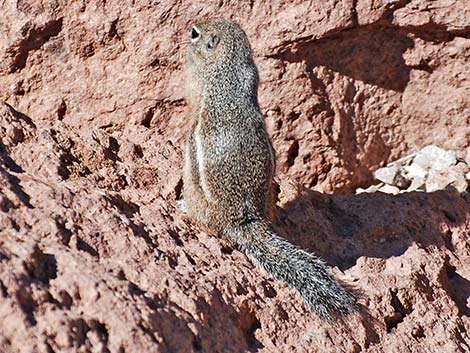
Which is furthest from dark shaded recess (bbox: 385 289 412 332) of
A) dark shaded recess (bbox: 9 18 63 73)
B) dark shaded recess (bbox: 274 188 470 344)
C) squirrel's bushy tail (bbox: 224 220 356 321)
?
dark shaded recess (bbox: 9 18 63 73)

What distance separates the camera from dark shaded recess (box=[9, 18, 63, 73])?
7.11 metres

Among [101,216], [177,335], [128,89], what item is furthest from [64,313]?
[128,89]

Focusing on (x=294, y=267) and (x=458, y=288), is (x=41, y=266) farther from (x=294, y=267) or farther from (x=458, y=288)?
(x=458, y=288)

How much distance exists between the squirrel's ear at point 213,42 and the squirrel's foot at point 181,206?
4.29 ft

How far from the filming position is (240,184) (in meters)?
5.97

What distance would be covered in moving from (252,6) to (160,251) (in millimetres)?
3078

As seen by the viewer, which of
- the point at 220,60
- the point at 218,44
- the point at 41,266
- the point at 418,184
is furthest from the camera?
the point at 418,184

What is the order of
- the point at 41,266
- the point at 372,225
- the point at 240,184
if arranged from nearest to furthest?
1. the point at 41,266
2. the point at 240,184
3. the point at 372,225

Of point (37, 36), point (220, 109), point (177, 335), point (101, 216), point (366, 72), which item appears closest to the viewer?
point (177, 335)

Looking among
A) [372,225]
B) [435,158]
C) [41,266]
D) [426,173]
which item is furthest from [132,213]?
[435,158]

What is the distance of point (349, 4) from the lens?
7.60 metres

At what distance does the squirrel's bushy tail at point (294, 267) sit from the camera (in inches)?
212

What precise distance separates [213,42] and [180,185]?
1210 mm

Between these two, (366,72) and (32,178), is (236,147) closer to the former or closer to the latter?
(32,178)
